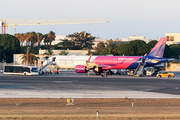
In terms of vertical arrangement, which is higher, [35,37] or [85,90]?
[35,37]

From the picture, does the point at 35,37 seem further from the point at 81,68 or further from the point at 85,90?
the point at 85,90

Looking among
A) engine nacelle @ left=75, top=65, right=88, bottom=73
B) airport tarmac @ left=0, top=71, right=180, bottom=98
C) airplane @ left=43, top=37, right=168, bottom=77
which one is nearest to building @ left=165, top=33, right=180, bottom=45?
airplane @ left=43, top=37, right=168, bottom=77

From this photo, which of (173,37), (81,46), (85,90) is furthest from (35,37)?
(85,90)

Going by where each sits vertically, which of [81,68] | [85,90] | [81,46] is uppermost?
[81,46]

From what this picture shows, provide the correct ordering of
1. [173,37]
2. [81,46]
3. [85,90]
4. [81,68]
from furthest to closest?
[173,37]
[81,46]
[81,68]
[85,90]

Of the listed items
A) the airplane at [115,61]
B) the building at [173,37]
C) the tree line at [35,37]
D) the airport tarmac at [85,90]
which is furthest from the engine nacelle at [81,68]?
Answer: the building at [173,37]

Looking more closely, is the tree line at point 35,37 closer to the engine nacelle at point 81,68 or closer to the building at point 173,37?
the building at point 173,37

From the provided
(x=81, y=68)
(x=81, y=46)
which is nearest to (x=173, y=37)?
(x=81, y=46)

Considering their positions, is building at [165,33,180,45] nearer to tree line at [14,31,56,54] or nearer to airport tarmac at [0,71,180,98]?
tree line at [14,31,56,54]

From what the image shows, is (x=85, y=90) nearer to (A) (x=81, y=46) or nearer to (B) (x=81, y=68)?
(B) (x=81, y=68)

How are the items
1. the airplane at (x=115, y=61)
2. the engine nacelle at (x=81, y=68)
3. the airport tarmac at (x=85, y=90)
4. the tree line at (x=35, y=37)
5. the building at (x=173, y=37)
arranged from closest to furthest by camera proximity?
the airport tarmac at (x=85, y=90), the engine nacelle at (x=81, y=68), the airplane at (x=115, y=61), the tree line at (x=35, y=37), the building at (x=173, y=37)

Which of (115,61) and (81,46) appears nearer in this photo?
(115,61)

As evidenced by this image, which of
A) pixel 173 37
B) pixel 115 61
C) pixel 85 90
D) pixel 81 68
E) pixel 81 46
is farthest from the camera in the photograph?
pixel 173 37

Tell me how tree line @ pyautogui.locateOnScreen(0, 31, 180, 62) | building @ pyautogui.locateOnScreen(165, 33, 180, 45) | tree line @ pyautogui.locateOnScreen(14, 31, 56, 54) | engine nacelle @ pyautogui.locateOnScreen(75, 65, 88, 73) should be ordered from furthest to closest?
building @ pyautogui.locateOnScreen(165, 33, 180, 45) → tree line @ pyautogui.locateOnScreen(14, 31, 56, 54) → tree line @ pyautogui.locateOnScreen(0, 31, 180, 62) → engine nacelle @ pyautogui.locateOnScreen(75, 65, 88, 73)
